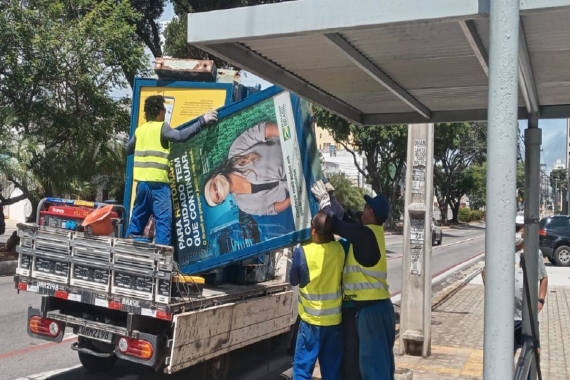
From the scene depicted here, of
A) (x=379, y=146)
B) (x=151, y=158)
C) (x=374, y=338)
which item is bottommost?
(x=374, y=338)

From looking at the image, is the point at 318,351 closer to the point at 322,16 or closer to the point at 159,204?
the point at 159,204

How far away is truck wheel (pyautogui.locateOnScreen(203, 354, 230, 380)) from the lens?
629cm

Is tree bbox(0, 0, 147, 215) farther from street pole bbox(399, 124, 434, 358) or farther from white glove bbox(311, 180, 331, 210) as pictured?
white glove bbox(311, 180, 331, 210)

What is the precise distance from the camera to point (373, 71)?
434 centimetres

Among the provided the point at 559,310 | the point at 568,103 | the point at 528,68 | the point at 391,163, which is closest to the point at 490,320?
the point at 528,68

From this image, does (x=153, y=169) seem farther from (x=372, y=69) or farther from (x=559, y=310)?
(x=559, y=310)

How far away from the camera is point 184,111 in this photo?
23.4 feet

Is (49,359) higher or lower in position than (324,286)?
lower

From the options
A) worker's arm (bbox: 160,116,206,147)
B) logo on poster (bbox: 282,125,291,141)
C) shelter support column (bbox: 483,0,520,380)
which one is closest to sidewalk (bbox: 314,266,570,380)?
logo on poster (bbox: 282,125,291,141)

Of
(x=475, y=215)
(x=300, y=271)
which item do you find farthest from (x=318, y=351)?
(x=475, y=215)

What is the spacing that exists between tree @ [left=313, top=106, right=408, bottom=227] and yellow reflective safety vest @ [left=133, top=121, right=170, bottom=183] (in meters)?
23.5

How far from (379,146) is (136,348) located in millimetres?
34027

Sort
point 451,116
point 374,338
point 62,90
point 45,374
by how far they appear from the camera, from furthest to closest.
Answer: point 62,90, point 45,374, point 451,116, point 374,338

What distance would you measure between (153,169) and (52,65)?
1105cm
